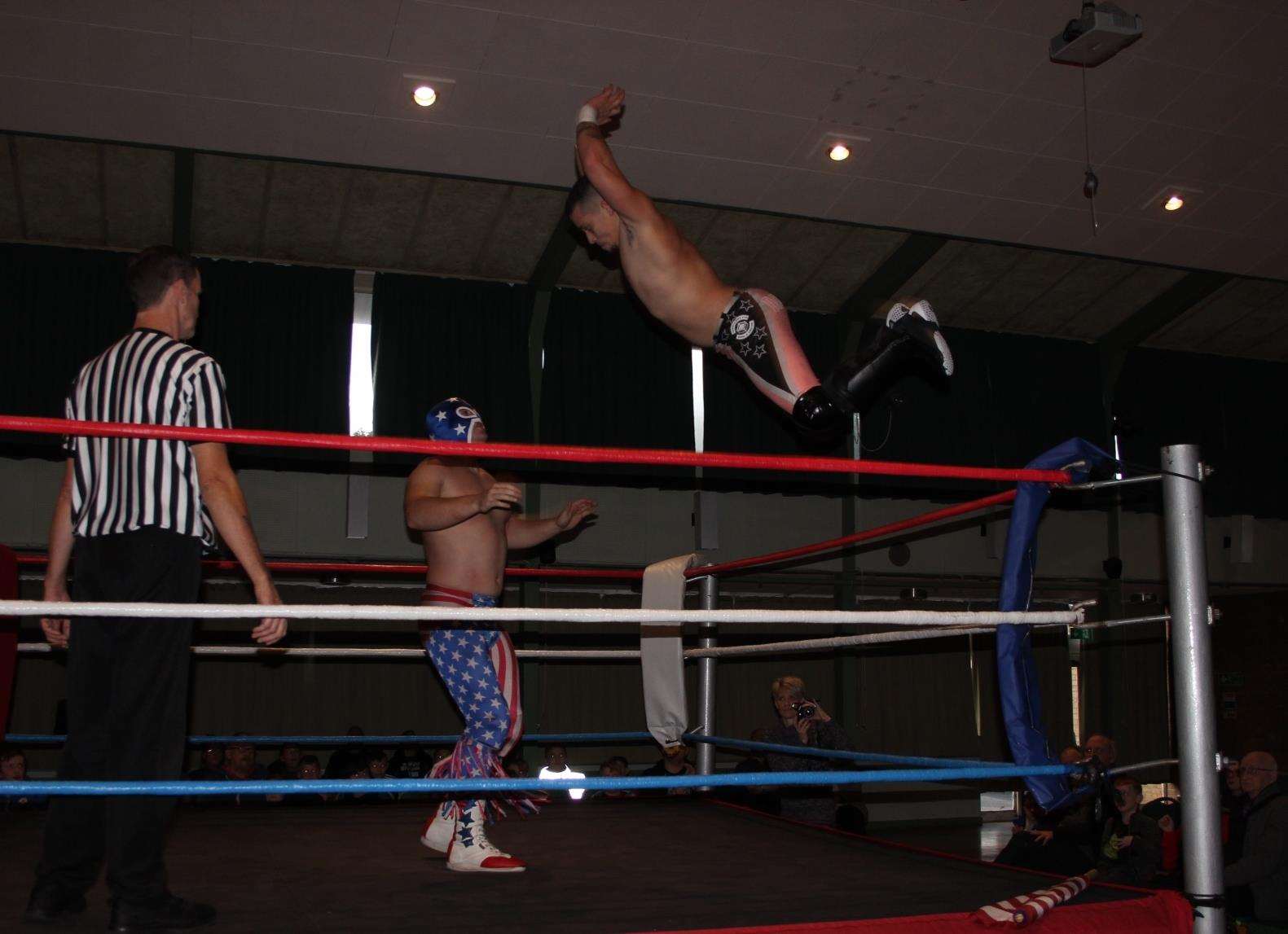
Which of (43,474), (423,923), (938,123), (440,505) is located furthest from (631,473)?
(423,923)

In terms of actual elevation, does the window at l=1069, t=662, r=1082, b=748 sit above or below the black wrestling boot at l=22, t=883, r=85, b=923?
below

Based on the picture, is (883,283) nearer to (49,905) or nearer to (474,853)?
(474,853)

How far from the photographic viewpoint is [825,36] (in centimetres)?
588

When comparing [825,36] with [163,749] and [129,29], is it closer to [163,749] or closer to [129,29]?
[129,29]

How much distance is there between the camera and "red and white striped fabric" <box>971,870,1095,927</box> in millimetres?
1750

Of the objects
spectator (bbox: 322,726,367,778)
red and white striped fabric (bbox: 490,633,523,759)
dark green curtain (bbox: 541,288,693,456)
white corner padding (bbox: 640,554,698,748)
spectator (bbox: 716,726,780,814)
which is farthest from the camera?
dark green curtain (bbox: 541,288,693,456)

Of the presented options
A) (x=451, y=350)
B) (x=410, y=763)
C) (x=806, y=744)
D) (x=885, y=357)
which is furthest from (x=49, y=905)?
(x=451, y=350)

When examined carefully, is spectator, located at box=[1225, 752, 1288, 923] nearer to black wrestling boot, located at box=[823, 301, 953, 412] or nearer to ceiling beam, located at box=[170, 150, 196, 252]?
black wrestling boot, located at box=[823, 301, 953, 412]

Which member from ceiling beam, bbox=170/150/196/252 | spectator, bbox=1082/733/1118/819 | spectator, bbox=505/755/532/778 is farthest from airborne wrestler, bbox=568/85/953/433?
ceiling beam, bbox=170/150/196/252

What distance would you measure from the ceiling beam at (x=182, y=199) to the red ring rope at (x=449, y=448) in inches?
232

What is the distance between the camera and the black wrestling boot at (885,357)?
93.7 inches

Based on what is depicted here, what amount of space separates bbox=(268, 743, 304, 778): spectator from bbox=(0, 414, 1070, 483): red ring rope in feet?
19.7

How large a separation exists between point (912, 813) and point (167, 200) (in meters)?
7.95

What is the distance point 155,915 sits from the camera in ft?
5.61
